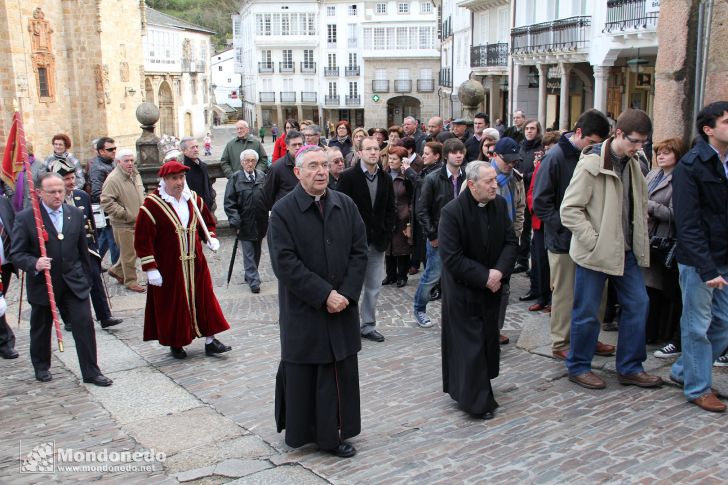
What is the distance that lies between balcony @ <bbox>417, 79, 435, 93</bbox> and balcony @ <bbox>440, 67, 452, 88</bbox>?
40.1 feet

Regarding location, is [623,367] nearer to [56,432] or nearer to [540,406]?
[540,406]

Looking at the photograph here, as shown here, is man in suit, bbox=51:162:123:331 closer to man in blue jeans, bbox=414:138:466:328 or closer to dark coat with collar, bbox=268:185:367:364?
man in blue jeans, bbox=414:138:466:328

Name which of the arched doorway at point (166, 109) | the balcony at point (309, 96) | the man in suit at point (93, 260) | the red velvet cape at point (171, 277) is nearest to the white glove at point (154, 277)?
the red velvet cape at point (171, 277)

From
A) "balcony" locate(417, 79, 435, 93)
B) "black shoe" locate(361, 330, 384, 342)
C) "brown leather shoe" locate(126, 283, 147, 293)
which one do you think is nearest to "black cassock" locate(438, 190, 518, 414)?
"black shoe" locate(361, 330, 384, 342)

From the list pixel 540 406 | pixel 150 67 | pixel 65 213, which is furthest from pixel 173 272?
pixel 150 67

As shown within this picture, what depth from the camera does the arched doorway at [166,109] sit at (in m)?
59.6

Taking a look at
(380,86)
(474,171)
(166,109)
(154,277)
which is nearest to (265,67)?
(380,86)

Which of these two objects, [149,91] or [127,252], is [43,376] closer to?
[127,252]

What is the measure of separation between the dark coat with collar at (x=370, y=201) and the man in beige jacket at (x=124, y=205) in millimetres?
3792

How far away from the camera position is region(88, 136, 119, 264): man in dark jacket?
11.0 meters

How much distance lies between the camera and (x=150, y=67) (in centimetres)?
5616

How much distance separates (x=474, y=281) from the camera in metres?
5.42

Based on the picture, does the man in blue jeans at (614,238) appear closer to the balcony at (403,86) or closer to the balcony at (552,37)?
the balcony at (552,37)

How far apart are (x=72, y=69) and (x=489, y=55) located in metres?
19.5
